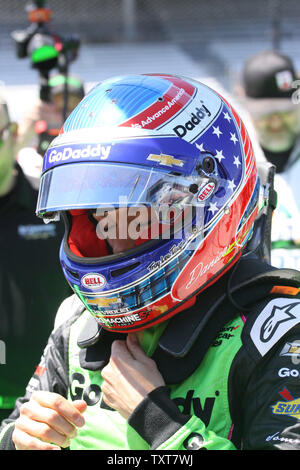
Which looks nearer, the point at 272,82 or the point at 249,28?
the point at 272,82

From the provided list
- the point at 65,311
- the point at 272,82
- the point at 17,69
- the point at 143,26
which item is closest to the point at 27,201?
the point at 65,311

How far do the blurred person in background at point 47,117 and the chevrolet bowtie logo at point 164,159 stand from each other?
6.68ft

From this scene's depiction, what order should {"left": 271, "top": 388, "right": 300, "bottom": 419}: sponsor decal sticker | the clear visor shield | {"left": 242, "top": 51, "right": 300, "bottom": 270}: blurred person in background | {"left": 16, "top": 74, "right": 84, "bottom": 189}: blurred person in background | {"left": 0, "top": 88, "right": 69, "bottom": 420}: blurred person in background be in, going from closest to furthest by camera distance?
1. {"left": 271, "top": 388, "right": 300, "bottom": 419}: sponsor decal sticker
2. {"left": 0, "top": 88, "right": 69, "bottom": 420}: blurred person in background
3. {"left": 242, "top": 51, "right": 300, "bottom": 270}: blurred person in background
4. {"left": 16, "top": 74, "right": 84, "bottom": 189}: blurred person in background
5. the clear visor shield

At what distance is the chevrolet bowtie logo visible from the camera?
1.68 metres

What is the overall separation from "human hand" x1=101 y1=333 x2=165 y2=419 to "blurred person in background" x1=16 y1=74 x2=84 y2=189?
82.1 inches

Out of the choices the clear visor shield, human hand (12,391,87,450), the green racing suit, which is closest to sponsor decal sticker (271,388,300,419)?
the green racing suit

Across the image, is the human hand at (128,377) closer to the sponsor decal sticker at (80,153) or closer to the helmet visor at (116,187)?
the helmet visor at (116,187)

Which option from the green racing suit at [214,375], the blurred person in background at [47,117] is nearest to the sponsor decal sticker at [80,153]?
the green racing suit at [214,375]

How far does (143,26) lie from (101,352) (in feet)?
40.4

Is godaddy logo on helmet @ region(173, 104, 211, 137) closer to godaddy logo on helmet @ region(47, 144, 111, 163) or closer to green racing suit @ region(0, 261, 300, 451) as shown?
godaddy logo on helmet @ region(47, 144, 111, 163)

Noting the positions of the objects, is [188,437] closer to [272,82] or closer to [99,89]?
[99,89]

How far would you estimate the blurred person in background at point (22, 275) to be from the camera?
341 centimetres

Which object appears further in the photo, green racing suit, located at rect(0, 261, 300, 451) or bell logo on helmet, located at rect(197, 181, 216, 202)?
bell logo on helmet, located at rect(197, 181, 216, 202)

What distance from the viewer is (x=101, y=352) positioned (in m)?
1.87
